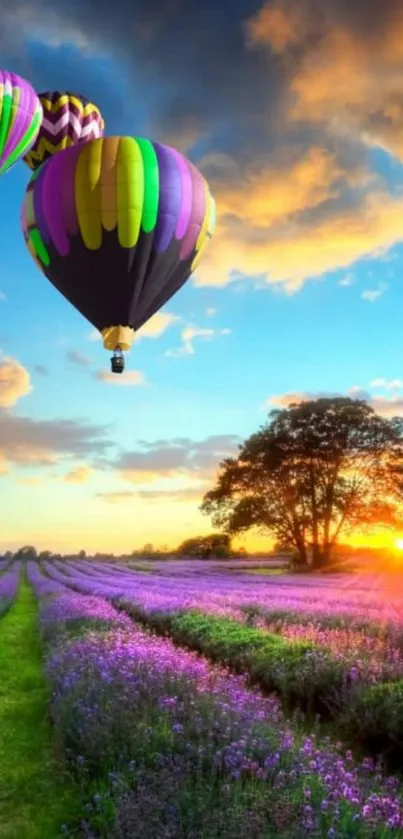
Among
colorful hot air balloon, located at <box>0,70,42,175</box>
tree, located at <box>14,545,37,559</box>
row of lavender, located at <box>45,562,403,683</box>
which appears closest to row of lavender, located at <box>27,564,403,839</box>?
row of lavender, located at <box>45,562,403,683</box>

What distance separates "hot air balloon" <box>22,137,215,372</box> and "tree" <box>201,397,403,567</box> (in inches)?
1163

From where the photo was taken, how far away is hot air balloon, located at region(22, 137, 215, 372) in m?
13.9

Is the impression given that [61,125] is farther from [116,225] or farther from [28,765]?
[28,765]

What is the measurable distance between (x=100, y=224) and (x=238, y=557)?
177ft

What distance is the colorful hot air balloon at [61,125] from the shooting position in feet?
62.7

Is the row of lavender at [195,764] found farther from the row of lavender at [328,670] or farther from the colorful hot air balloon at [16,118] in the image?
the colorful hot air balloon at [16,118]

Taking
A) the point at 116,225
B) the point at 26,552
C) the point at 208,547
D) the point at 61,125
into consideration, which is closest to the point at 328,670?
the point at 116,225

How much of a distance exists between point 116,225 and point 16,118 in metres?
5.76

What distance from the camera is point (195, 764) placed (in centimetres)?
470

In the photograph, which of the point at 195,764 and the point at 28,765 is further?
the point at 28,765

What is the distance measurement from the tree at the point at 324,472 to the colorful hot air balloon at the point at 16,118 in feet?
93.6

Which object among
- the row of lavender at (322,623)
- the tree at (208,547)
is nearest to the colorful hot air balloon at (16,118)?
the row of lavender at (322,623)

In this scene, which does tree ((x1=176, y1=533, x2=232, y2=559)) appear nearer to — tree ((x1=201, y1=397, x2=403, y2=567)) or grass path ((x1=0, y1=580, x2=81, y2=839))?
tree ((x1=201, y1=397, x2=403, y2=567))

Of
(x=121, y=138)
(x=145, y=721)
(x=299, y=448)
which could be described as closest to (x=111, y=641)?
(x=145, y=721)
